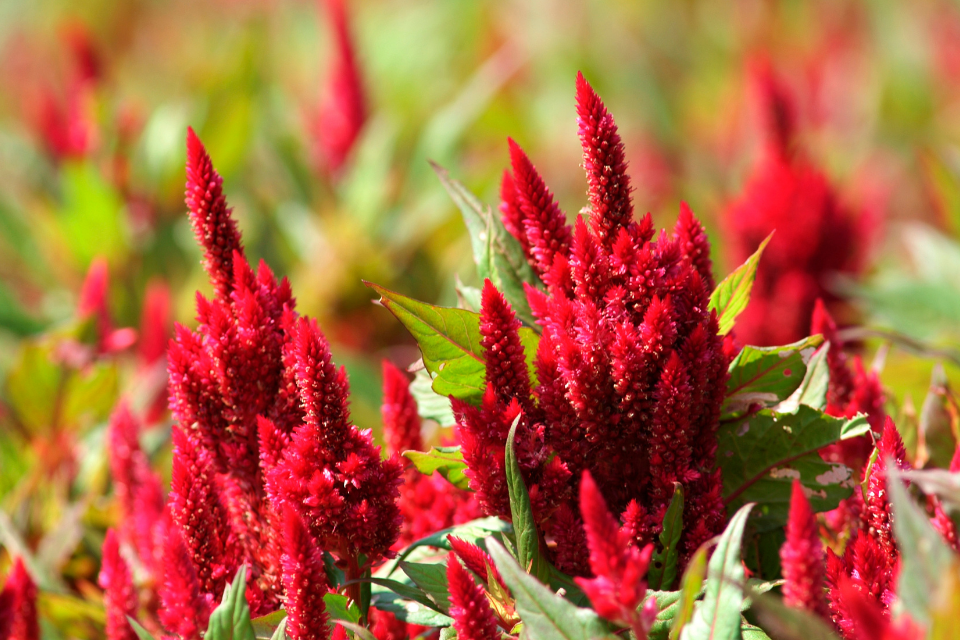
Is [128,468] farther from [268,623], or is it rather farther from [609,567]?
[609,567]

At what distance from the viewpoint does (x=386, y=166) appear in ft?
8.81

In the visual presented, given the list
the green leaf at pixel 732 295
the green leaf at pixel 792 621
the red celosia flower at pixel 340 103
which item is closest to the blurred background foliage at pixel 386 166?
the red celosia flower at pixel 340 103

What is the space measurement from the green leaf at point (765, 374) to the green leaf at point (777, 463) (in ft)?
0.08

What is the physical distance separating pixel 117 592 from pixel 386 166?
5.96 feet

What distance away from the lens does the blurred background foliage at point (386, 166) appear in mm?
1812

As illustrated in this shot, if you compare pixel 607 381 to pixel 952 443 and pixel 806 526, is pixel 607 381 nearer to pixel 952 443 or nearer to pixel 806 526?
pixel 806 526

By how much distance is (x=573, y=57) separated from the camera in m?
4.16

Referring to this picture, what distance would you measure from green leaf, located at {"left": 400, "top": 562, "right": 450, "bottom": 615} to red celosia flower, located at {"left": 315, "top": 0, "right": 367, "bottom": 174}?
2082mm

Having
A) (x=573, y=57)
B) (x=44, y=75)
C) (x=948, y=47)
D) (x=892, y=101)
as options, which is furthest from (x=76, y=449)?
(x=44, y=75)

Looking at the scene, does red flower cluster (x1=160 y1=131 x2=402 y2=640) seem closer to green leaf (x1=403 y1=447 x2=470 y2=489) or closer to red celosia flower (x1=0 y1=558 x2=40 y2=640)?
green leaf (x1=403 y1=447 x2=470 y2=489)

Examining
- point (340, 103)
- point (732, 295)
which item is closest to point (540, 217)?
point (732, 295)

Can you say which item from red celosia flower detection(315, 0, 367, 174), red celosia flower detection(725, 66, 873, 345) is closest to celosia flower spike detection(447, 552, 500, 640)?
red celosia flower detection(725, 66, 873, 345)

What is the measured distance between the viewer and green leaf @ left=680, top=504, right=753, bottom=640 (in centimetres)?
74

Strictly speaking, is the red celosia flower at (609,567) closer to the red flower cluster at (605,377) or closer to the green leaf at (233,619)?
the red flower cluster at (605,377)
